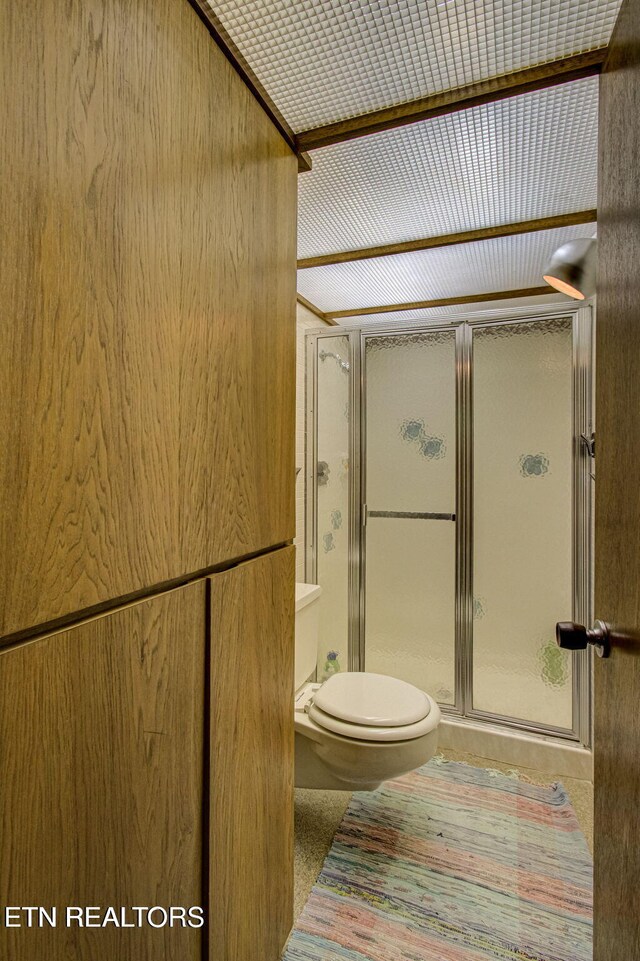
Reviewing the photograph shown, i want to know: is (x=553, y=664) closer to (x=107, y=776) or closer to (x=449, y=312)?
(x=449, y=312)

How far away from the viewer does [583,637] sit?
93 centimetres

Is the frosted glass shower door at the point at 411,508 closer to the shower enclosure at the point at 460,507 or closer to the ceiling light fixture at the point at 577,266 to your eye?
the shower enclosure at the point at 460,507

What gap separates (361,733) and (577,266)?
5.48ft

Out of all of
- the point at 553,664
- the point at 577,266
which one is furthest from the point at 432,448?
the point at 553,664

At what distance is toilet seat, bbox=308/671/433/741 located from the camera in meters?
1.59

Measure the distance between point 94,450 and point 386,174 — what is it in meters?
1.23

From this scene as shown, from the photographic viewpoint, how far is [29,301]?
576 mm

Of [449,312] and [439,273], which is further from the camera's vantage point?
[449,312]

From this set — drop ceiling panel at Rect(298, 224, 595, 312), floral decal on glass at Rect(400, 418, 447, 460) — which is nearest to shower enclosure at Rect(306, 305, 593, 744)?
floral decal on glass at Rect(400, 418, 447, 460)

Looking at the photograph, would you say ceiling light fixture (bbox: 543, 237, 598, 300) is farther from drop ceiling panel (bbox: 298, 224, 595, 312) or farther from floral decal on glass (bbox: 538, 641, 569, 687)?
floral decal on glass (bbox: 538, 641, 569, 687)

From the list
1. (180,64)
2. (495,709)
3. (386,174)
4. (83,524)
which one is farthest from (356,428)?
(83,524)

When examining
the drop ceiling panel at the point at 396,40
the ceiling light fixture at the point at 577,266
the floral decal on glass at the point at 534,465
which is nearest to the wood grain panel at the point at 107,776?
the drop ceiling panel at the point at 396,40

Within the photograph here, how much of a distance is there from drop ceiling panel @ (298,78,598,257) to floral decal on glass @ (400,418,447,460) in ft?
2.97

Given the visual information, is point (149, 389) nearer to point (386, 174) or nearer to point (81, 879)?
point (81, 879)
